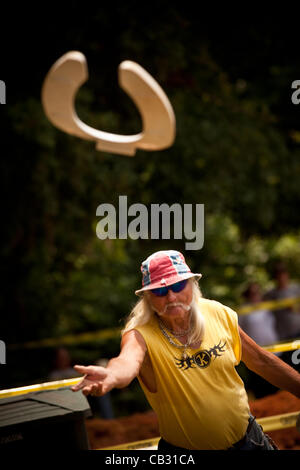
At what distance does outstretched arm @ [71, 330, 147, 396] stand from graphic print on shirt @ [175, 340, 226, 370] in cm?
19

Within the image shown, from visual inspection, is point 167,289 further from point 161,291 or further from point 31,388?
point 31,388

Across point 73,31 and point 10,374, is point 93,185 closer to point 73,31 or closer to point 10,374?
point 73,31

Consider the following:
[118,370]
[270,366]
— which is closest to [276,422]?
[270,366]

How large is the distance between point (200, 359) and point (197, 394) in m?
0.17

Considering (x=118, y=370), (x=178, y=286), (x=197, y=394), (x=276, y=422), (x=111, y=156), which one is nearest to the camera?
(x=118, y=370)

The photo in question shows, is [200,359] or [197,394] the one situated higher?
[200,359]

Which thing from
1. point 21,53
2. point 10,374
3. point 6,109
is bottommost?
point 10,374

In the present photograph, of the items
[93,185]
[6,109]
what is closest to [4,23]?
[6,109]

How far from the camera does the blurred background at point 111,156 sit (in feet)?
28.9

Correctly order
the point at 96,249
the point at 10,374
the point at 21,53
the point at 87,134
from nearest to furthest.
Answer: the point at 87,134
the point at 21,53
the point at 10,374
the point at 96,249

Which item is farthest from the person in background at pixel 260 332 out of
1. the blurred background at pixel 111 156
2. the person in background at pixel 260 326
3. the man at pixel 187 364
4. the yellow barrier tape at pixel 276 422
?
the man at pixel 187 364

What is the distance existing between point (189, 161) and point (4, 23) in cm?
357

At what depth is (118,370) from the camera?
8.96ft

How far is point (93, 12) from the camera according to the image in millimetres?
9141
